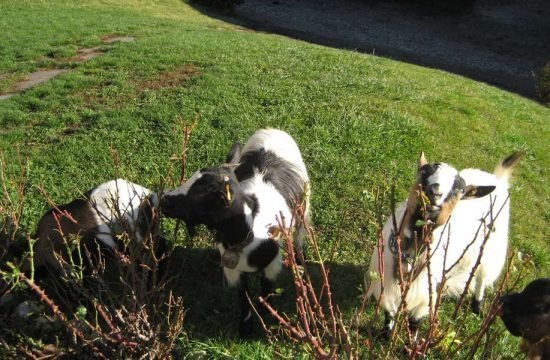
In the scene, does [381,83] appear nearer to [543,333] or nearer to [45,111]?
[45,111]

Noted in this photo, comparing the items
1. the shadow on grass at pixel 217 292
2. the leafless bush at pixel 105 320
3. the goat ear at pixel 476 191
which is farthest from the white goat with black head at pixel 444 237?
the leafless bush at pixel 105 320

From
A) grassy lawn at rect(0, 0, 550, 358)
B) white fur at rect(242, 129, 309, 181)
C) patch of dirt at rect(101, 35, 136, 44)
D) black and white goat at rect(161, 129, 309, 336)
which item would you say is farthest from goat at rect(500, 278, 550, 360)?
patch of dirt at rect(101, 35, 136, 44)

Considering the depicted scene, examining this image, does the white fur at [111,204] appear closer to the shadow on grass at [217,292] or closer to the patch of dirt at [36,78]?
the shadow on grass at [217,292]

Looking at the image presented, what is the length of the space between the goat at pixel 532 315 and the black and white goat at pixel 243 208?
4.46 feet

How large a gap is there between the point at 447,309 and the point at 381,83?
5.17 metres

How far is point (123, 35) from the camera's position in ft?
43.0

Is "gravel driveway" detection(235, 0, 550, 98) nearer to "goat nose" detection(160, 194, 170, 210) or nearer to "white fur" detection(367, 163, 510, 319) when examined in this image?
"white fur" detection(367, 163, 510, 319)

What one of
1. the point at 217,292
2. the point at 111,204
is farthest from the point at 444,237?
the point at 111,204

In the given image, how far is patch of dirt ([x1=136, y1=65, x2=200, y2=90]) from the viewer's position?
29.0 ft

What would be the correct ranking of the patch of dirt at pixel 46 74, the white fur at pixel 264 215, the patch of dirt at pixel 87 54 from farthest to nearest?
the patch of dirt at pixel 87 54 → the patch of dirt at pixel 46 74 → the white fur at pixel 264 215

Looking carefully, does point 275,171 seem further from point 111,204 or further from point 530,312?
point 530,312

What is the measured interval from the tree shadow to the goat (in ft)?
46.3

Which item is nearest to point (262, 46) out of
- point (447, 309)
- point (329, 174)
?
point (329, 174)

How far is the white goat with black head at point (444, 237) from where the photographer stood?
3.61m
